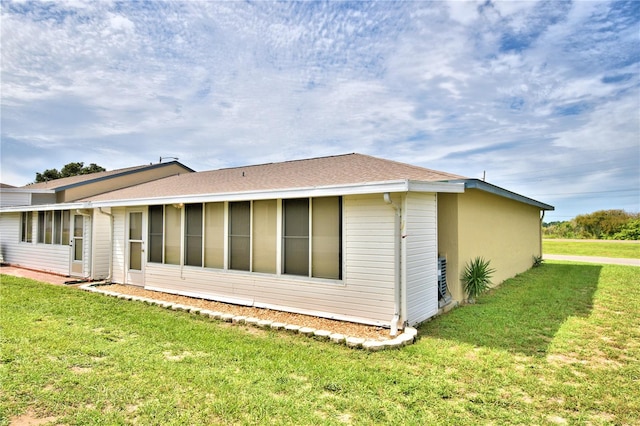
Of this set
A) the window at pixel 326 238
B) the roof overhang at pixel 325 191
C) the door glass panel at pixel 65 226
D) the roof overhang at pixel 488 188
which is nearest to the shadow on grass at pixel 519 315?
the window at pixel 326 238

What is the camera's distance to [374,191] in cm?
543

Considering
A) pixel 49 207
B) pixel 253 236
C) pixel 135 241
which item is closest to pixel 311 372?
pixel 253 236

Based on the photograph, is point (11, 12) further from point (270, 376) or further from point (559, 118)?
point (559, 118)

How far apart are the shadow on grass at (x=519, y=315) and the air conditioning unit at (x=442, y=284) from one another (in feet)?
0.98

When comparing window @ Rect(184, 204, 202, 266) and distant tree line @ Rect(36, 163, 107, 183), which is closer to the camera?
window @ Rect(184, 204, 202, 266)

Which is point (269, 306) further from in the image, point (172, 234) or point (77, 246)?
point (77, 246)

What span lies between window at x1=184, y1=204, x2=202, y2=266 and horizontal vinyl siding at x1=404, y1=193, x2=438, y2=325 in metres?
4.89

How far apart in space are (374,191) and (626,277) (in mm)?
11002

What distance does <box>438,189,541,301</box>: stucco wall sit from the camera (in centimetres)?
744

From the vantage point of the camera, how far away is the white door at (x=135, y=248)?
30.8 ft

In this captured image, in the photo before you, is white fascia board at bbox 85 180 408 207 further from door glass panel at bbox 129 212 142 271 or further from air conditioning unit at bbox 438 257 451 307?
air conditioning unit at bbox 438 257 451 307

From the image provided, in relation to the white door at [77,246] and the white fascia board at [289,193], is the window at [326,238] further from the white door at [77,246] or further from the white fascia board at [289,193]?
the white door at [77,246]

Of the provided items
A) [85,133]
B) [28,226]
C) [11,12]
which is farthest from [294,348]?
[85,133]

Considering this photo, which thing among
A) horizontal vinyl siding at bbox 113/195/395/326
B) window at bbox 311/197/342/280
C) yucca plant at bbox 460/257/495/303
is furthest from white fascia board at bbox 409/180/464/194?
yucca plant at bbox 460/257/495/303
